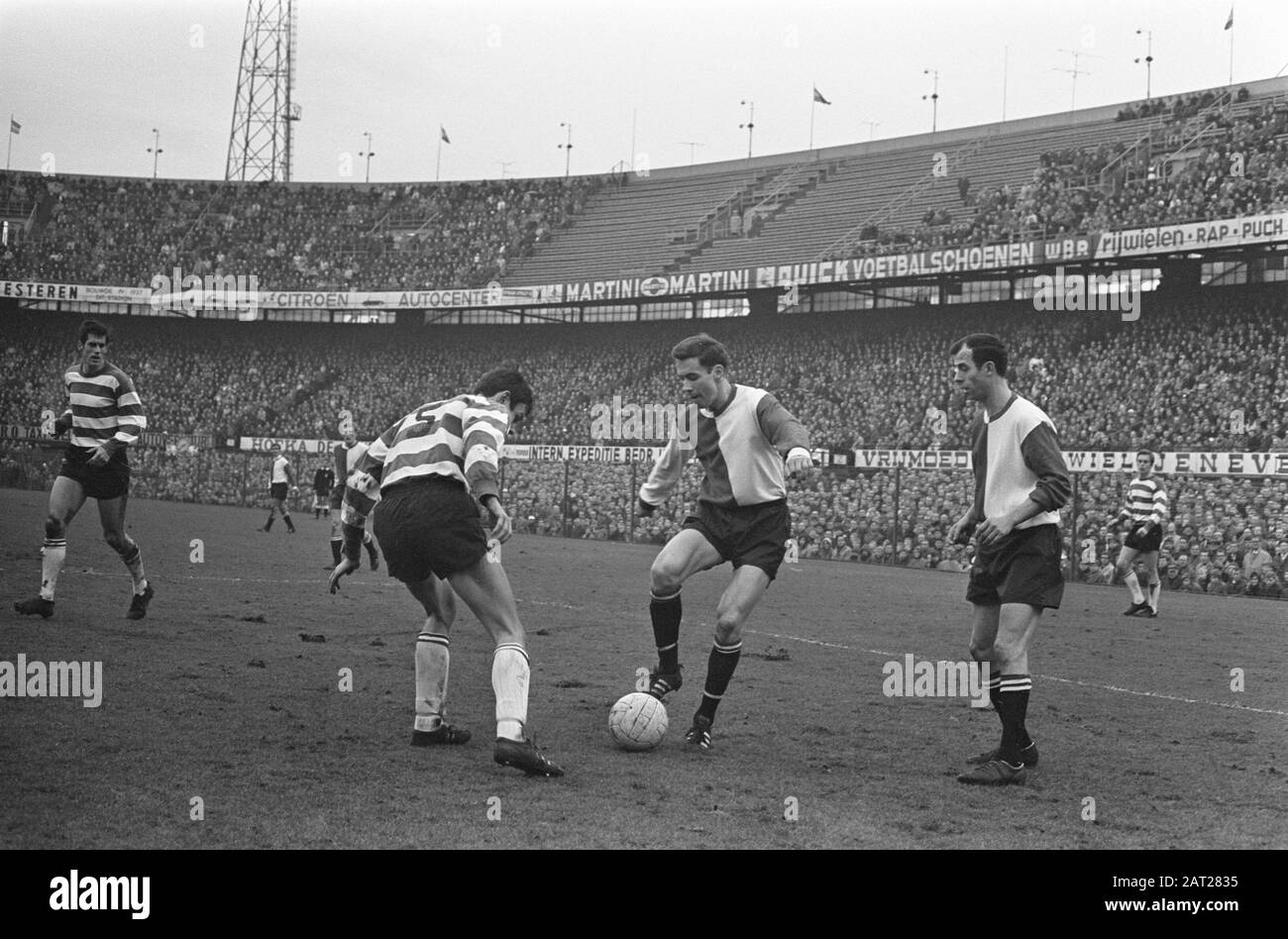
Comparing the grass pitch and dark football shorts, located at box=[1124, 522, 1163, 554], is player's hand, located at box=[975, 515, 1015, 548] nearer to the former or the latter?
the grass pitch

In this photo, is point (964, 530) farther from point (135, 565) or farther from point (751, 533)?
point (135, 565)

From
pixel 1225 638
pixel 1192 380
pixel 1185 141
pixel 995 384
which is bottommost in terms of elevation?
pixel 1225 638

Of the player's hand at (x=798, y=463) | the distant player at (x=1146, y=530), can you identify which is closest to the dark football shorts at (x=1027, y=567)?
the player's hand at (x=798, y=463)

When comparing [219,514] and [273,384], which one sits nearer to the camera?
[219,514]

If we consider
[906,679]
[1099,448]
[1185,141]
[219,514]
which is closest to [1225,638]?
[906,679]

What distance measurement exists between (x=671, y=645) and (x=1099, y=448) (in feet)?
73.1

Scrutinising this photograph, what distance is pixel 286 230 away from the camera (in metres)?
54.5

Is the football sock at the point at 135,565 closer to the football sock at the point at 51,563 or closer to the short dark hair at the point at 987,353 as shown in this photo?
the football sock at the point at 51,563

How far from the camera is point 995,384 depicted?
23.4ft

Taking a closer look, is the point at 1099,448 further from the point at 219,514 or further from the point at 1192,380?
the point at 219,514
